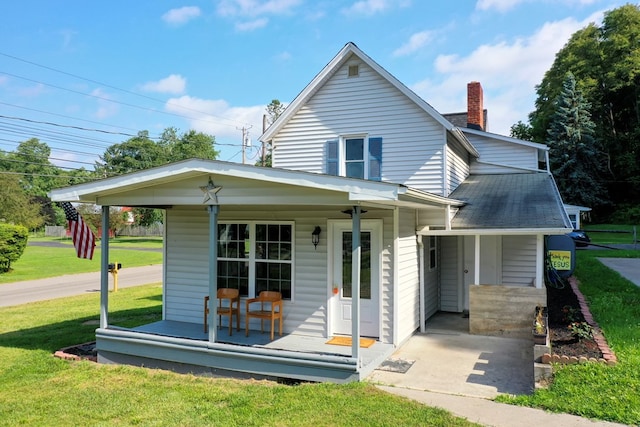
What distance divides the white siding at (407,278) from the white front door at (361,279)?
43 centimetres

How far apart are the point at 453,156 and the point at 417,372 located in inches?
254

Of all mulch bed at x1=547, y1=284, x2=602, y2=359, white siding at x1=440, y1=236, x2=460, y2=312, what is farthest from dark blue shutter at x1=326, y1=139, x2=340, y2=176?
mulch bed at x1=547, y1=284, x2=602, y2=359

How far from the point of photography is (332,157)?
11.4m

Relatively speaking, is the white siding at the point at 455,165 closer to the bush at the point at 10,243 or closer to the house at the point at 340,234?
the house at the point at 340,234

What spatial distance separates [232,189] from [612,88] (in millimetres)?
45130

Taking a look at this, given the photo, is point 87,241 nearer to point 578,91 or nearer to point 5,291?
point 5,291

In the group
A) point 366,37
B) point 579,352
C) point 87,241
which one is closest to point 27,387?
point 87,241

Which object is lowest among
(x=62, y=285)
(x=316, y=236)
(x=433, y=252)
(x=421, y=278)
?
(x=62, y=285)

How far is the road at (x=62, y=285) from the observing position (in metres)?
14.9

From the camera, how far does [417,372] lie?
679 cm

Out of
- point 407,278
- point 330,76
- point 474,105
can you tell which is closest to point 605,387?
point 407,278

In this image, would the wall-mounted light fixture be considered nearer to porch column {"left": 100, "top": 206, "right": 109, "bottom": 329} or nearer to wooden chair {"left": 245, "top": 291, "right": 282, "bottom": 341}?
wooden chair {"left": 245, "top": 291, "right": 282, "bottom": 341}

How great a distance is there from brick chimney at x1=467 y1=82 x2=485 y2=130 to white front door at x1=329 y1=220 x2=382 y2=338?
32.2 feet

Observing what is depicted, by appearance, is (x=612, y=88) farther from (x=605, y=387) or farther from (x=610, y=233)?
(x=605, y=387)
